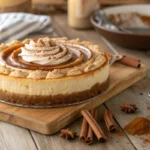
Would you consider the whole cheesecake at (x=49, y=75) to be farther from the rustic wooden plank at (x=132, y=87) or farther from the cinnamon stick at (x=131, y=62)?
the cinnamon stick at (x=131, y=62)

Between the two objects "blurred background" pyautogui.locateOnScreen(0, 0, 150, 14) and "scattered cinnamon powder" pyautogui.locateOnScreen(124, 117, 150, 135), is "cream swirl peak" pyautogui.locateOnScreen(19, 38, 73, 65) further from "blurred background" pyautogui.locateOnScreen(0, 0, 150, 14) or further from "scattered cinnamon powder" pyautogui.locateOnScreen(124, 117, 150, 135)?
"blurred background" pyautogui.locateOnScreen(0, 0, 150, 14)

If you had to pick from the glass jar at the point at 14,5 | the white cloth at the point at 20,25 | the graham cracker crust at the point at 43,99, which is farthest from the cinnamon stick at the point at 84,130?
the glass jar at the point at 14,5

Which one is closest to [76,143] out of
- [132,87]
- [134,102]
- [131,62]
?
[134,102]

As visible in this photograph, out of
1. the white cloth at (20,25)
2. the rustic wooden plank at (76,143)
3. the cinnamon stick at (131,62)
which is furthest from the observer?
the white cloth at (20,25)

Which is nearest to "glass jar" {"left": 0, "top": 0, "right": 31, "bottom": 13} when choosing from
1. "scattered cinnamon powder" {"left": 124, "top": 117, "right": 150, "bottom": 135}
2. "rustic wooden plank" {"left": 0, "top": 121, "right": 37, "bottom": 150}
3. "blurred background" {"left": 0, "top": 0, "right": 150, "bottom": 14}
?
"blurred background" {"left": 0, "top": 0, "right": 150, "bottom": 14}

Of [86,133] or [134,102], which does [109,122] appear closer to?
[86,133]

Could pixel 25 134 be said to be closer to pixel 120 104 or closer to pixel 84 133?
pixel 84 133
